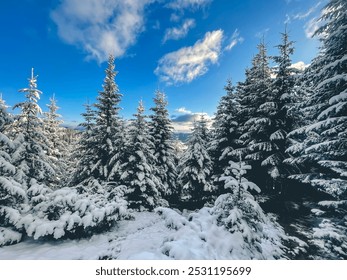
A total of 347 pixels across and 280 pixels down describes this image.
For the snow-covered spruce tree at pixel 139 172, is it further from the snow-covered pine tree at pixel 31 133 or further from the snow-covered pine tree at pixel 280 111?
the snow-covered pine tree at pixel 280 111

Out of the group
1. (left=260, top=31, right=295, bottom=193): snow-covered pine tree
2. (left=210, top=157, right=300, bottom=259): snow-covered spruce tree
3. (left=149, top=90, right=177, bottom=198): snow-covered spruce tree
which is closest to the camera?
(left=210, top=157, right=300, bottom=259): snow-covered spruce tree

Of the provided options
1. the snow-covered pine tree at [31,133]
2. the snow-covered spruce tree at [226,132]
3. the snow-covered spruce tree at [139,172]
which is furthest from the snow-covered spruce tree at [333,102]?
the snow-covered pine tree at [31,133]

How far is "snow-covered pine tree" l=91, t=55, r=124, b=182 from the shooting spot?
15133 millimetres

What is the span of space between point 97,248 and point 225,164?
1303cm

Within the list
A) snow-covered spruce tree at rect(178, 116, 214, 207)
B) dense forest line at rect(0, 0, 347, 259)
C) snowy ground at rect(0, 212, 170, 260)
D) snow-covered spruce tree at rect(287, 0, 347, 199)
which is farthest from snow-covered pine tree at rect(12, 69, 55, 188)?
snow-covered spruce tree at rect(287, 0, 347, 199)

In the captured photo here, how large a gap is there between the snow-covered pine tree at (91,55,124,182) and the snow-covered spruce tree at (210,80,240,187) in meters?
8.84

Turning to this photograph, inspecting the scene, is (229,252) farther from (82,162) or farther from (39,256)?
(82,162)

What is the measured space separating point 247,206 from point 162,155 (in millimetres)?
12869

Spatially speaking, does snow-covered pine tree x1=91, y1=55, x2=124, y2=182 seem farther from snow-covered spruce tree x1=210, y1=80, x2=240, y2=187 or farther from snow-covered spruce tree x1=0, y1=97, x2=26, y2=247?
snow-covered spruce tree x1=210, y1=80, x2=240, y2=187

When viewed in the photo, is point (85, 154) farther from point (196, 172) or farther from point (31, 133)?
point (196, 172)

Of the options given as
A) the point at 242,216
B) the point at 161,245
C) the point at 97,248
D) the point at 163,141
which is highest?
the point at 163,141

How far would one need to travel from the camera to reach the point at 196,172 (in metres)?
16.8

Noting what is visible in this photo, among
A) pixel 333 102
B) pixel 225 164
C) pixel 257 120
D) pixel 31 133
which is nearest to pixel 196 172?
pixel 225 164

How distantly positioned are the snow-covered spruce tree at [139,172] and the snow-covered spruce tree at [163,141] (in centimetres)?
267
